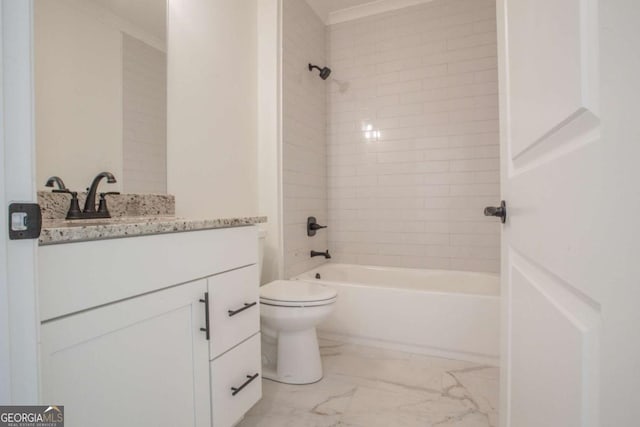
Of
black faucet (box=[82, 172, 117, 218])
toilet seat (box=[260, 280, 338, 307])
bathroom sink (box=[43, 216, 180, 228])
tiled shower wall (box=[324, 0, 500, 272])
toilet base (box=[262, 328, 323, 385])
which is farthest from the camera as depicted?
tiled shower wall (box=[324, 0, 500, 272])

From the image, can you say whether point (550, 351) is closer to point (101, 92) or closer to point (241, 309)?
point (241, 309)

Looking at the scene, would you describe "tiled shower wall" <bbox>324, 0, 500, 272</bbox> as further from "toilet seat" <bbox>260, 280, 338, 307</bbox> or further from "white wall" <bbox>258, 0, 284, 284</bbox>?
"toilet seat" <bbox>260, 280, 338, 307</bbox>

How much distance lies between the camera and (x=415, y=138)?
2.76m

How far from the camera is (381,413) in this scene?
147cm

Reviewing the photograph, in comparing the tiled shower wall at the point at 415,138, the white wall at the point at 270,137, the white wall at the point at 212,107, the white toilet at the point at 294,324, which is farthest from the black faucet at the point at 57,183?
the tiled shower wall at the point at 415,138

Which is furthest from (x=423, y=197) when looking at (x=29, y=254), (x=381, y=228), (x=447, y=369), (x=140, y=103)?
(x=29, y=254)

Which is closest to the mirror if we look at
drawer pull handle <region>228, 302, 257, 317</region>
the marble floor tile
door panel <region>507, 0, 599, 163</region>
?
drawer pull handle <region>228, 302, 257, 317</region>

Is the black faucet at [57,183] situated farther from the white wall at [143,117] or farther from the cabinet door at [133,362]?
the cabinet door at [133,362]

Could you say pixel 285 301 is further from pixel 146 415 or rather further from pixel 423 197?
pixel 423 197

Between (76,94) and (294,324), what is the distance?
1.42m

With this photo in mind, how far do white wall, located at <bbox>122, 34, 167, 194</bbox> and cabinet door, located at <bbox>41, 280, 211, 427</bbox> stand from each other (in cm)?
76

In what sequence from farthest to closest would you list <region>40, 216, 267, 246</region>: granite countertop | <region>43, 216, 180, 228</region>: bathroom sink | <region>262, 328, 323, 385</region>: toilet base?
1. <region>262, 328, 323, 385</region>: toilet base
2. <region>43, 216, 180, 228</region>: bathroom sink
3. <region>40, 216, 267, 246</region>: granite countertop

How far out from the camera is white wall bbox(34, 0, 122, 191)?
1.14m

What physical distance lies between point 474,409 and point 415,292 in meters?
0.72
